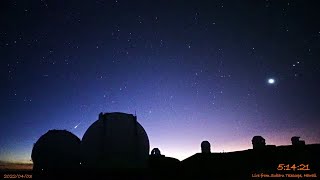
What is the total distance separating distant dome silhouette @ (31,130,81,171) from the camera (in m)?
26.4

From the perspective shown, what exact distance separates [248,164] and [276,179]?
3270mm

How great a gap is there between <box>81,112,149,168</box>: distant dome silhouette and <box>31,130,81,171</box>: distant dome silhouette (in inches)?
269

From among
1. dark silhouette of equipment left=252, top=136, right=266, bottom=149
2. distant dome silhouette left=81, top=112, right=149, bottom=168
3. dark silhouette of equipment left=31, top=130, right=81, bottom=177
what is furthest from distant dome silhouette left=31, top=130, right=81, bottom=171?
dark silhouette of equipment left=252, top=136, right=266, bottom=149

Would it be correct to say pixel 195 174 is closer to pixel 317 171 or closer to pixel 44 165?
pixel 317 171

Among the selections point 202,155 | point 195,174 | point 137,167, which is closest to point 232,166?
point 195,174

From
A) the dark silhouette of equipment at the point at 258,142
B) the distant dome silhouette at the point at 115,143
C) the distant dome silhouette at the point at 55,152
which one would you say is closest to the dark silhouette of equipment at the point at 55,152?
the distant dome silhouette at the point at 55,152

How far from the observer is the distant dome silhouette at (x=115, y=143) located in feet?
63.1

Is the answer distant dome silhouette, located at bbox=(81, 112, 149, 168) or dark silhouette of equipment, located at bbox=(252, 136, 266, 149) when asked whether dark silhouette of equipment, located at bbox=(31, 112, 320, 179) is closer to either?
distant dome silhouette, located at bbox=(81, 112, 149, 168)

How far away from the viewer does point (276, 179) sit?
21.2m

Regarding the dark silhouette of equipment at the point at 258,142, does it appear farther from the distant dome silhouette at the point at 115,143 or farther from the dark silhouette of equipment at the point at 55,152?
the dark silhouette of equipment at the point at 55,152

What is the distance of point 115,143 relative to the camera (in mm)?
19453

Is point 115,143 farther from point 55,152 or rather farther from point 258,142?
point 258,142

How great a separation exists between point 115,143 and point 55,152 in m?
10.8

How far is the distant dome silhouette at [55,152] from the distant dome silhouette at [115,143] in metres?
6.84
